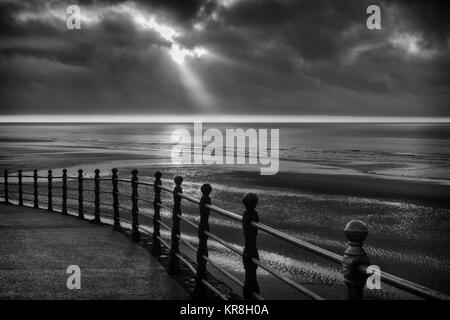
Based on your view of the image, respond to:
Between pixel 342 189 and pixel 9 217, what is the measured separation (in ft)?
59.0

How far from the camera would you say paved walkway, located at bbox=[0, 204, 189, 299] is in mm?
5777

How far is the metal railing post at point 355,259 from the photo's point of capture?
283 cm

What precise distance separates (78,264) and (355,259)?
17.7 ft

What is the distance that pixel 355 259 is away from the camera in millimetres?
2842

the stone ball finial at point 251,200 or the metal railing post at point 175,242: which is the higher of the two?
the stone ball finial at point 251,200

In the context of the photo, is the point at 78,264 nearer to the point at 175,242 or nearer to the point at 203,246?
the point at 175,242

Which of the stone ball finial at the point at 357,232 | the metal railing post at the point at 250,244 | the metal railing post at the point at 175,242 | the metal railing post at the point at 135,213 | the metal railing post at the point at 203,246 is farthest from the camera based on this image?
the metal railing post at the point at 135,213

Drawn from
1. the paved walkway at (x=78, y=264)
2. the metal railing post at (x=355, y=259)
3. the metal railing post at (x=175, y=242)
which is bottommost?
the paved walkway at (x=78, y=264)

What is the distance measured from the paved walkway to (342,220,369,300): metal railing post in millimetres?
3324

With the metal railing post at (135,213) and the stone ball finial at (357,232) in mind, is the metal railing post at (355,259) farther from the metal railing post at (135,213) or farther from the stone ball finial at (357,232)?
the metal railing post at (135,213)

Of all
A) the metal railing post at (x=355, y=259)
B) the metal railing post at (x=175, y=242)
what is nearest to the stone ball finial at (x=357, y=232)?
the metal railing post at (x=355, y=259)

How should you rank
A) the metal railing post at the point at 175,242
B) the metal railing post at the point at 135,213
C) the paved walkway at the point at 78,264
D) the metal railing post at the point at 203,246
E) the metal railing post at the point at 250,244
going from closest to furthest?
the metal railing post at the point at 250,244 < the metal railing post at the point at 203,246 < the paved walkway at the point at 78,264 < the metal railing post at the point at 175,242 < the metal railing post at the point at 135,213

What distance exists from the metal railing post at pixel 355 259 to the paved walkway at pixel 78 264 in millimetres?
3324

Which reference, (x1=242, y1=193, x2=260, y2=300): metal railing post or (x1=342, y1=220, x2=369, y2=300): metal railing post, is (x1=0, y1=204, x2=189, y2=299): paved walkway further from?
(x1=342, y1=220, x2=369, y2=300): metal railing post
